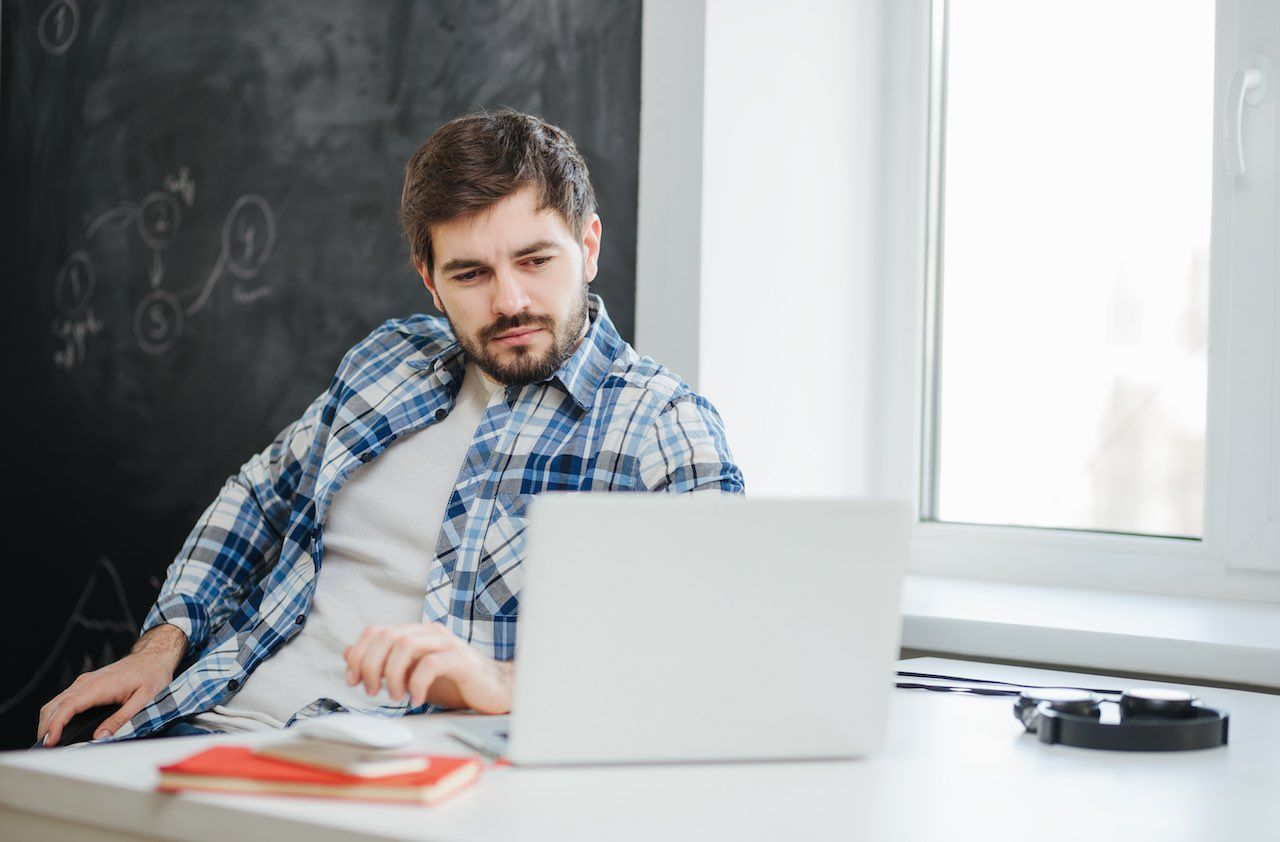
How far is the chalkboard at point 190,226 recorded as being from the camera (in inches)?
86.4

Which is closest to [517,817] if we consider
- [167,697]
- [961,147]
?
[167,697]

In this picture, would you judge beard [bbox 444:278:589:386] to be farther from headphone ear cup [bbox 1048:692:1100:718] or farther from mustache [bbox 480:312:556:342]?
headphone ear cup [bbox 1048:692:1100:718]

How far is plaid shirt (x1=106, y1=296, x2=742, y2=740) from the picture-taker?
5.04ft

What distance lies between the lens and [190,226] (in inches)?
101

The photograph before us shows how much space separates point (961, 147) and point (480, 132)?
2.95 feet

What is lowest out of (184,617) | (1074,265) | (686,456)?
(184,617)

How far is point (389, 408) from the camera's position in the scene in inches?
68.3

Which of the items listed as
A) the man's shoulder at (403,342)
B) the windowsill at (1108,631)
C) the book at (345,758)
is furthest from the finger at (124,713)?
the windowsill at (1108,631)

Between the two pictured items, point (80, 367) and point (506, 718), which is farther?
point (80, 367)

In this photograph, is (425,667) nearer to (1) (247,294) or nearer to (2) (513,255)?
(2) (513,255)

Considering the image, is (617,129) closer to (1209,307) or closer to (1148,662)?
(1209,307)

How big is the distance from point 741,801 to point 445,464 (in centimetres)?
86

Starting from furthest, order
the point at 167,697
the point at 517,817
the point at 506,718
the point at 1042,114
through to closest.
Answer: the point at 1042,114 → the point at 167,697 → the point at 506,718 → the point at 517,817

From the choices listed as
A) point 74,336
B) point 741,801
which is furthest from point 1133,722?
point 74,336
